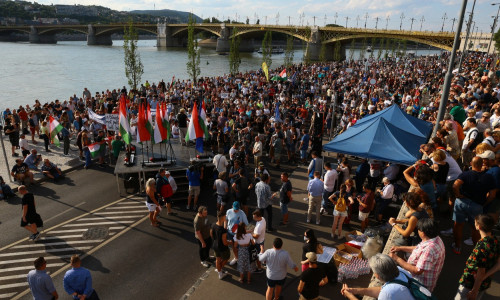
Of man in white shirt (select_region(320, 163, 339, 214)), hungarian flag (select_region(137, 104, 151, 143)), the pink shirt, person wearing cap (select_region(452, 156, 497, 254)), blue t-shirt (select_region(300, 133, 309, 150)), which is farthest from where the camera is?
blue t-shirt (select_region(300, 133, 309, 150))

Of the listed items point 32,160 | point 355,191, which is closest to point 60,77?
point 32,160

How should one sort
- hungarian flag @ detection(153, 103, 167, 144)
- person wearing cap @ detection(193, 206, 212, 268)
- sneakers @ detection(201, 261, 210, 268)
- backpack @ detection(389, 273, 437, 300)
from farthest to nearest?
hungarian flag @ detection(153, 103, 167, 144), sneakers @ detection(201, 261, 210, 268), person wearing cap @ detection(193, 206, 212, 268), backpack @ detection(389, 273, 437, 300)

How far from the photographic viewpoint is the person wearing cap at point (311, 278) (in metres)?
5.44

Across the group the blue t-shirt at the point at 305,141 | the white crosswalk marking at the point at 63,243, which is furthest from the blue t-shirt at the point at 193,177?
the blue t-shirt at the point at 305,141

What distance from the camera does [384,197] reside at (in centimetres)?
877

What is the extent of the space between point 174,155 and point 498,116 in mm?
11321

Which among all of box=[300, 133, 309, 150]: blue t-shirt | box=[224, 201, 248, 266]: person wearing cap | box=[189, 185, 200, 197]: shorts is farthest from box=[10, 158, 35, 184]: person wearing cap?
box=[300, 133, 309, 150]: blue t-shirt

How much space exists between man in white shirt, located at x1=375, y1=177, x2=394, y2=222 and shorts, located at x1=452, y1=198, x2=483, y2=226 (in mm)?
2053

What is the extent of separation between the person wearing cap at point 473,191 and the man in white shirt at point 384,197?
205 centimetres

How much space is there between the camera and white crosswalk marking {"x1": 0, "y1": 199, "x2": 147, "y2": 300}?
791cm

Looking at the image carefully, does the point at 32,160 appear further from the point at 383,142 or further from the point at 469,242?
the point at 469,242

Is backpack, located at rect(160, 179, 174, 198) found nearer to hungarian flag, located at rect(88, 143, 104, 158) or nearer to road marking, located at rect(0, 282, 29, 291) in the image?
road marking, located at rect(0, 282, 29, 291)

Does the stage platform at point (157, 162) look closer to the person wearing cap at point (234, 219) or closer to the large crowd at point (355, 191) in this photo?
the large crowd at point (355, 191)

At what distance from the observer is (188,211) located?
36.5 feet
